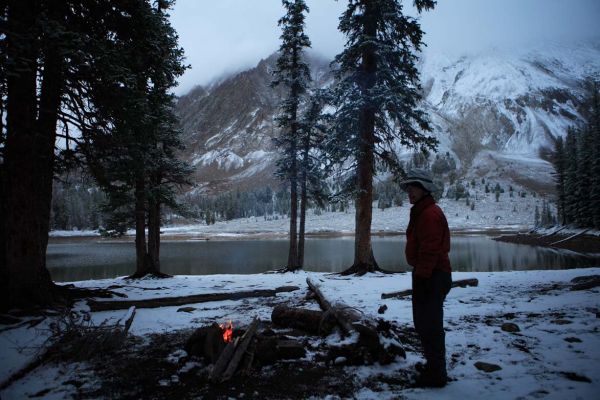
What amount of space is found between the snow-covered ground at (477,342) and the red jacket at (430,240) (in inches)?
58.0

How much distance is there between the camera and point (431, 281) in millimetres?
4141

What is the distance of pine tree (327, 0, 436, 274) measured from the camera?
44.5 ft

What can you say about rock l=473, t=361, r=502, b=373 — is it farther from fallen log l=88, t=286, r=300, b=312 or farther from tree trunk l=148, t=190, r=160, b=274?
tree trunk l=148, t=190, r=160, b=274

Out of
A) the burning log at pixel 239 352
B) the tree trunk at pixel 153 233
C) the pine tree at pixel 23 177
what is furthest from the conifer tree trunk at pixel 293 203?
the burning log at pixel 239 352

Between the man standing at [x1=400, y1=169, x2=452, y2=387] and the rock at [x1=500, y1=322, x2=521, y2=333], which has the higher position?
the man standing at [x1=400, y1=169, x2=452, y2=387]

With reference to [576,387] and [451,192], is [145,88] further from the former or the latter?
[451,192]

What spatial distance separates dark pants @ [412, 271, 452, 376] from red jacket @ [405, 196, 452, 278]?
0.17 metres

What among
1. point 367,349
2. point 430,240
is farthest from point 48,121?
point 430,240

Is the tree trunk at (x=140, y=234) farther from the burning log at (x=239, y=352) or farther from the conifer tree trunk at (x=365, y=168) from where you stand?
the burning log at (x=239, y=352)

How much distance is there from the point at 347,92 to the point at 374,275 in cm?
779

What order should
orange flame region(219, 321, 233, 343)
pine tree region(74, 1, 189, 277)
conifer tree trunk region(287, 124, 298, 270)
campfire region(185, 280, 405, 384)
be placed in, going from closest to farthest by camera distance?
campfire region(185, 280, 405, 384), orange flame region(219, 321, 233, 343), pine tree region(74, 1, 189, 277), conifer tree trunk region(287, 124, 298, 270)

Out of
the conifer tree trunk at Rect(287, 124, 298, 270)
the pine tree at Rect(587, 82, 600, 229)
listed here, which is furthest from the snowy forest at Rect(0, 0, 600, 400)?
the pine tree at Rect(587, 82, 600, 229)

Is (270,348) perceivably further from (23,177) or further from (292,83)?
(292,83)

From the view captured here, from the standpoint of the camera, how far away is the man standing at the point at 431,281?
403 cm
